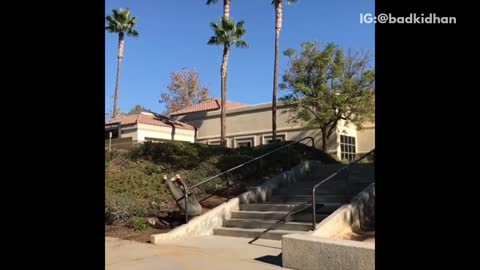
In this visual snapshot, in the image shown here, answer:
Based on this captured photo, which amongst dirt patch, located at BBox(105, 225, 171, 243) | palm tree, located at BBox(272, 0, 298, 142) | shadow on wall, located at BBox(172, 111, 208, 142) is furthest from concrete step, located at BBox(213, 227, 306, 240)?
shadow on wall, located at BBox(172, 111, 208, 142)

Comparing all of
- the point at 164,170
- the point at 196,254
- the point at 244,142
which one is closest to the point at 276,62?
the point at 244,142

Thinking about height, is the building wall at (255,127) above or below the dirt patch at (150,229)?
above

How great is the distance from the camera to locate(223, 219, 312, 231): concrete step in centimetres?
990

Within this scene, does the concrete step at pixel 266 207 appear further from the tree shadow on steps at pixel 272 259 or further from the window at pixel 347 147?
the window at pixel 347 147

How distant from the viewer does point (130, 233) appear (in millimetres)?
10578

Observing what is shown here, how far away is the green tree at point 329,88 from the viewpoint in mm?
27141

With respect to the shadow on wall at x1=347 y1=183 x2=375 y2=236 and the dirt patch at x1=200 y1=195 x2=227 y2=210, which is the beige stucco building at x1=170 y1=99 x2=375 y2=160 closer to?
the dirt patch at x1=200 y1=195 x2=227 y2=210

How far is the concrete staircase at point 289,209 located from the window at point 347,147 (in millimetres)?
16798

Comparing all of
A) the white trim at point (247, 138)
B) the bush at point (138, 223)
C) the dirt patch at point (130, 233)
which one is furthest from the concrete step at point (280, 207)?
the white trim at point (247, 138)

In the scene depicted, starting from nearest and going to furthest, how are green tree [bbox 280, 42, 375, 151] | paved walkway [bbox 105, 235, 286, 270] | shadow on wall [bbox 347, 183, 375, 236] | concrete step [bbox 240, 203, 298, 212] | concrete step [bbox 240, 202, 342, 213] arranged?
paved walkway [bbox 105, 235, 286, 270] → shadow on wall [bbox 347, 183, 375, 236] → concrete step [bbox 240, 202, 342, 213] → concrete step [bbox 240, 203, 298, 212] → green tree [bbox 280, 42, 375, 151]

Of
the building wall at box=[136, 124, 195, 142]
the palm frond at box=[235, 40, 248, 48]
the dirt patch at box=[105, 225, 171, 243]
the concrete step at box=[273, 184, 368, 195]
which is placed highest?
the palm frond at box=[235, 40, 248, 48]

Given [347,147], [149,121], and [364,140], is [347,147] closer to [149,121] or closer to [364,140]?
[364,140]
